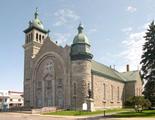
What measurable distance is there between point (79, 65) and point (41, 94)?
43.1 ft

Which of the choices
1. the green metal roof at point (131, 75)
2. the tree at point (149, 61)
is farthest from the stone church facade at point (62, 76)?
the tree at point (149, 61)

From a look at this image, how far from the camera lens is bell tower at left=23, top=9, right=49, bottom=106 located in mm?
61906

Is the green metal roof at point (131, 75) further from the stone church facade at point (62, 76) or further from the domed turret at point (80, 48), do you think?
the domed turret at point (80, 48)

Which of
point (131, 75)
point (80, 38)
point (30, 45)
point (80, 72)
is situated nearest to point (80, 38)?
point (80, 38)

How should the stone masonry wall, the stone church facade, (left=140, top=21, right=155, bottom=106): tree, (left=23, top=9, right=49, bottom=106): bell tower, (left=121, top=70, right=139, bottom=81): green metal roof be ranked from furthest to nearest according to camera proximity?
(left=121, top=70, right=139, bottom=81): green metal roof, (left=23, top=9, right=49, bottom=106): bell tower, the stone masonry wall, the stone church facade, (left=140, top=21, right=155, bottom=106): tree

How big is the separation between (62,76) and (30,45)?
568 inches

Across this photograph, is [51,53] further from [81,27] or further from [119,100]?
[119,100]

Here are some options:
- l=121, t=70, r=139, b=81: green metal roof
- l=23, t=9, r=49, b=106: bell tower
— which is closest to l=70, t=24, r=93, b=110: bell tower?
l=23, t=9, r=49, b=106: bell tower

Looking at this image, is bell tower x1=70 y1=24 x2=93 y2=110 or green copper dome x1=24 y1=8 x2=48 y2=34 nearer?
bell tower x1=70 y1=24 x2=93 y2=110

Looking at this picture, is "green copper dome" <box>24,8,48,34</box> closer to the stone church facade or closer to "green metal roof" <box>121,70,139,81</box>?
the stone church facade

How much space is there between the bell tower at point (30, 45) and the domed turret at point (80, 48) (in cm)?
1381

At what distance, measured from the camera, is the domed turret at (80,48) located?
5212 cm

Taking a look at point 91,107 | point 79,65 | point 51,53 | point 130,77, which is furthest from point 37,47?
point 130,77

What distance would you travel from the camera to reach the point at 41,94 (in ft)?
193
